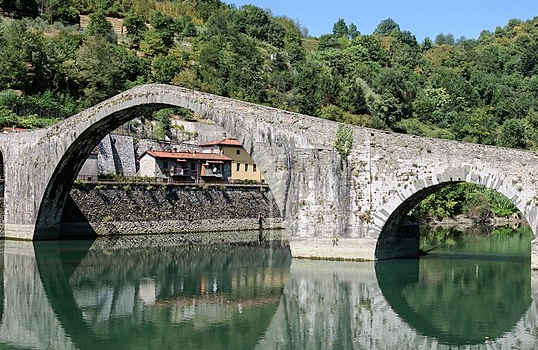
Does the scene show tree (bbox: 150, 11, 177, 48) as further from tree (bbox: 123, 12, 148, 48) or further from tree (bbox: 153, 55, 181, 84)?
tree (bbox: 153, 55, 181, 84)

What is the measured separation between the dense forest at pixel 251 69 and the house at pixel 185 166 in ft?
25.8

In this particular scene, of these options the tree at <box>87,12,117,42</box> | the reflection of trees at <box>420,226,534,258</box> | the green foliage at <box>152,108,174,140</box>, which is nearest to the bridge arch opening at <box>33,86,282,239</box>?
the reflection of trees at <box>420,226,534,258</box>

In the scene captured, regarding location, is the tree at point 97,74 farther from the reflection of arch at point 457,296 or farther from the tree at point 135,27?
the reflection of arch at point 457,296

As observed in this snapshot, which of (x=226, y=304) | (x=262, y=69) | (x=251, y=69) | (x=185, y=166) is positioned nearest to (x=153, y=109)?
(x=226, y=304)

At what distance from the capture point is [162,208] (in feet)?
129

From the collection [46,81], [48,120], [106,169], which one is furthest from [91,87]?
[106,169]

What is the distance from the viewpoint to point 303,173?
1023 inches

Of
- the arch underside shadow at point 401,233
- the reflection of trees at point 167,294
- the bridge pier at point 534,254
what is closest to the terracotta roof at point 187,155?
the reflection of trees at point 167,294

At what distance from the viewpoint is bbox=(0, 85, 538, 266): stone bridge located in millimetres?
23094

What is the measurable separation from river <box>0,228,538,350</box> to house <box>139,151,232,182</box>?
1447 cm

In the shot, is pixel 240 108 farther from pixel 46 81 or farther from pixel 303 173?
pixel 46 81

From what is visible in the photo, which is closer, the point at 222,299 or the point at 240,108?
the point at 222,299

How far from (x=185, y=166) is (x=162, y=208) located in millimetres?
7848

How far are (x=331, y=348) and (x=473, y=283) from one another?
33.5 feet
